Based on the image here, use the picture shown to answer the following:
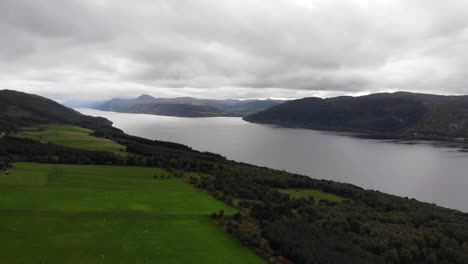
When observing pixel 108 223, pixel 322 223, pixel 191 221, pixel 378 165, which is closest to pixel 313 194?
pixel 322 223

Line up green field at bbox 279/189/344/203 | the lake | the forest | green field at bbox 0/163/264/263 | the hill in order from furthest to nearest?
the lake < green field at bbox 279/189/344/203 < the forest < the hill < green field at bbox 0/163/264/263

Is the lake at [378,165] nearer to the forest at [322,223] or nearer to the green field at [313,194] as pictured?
the green field at [313,194]

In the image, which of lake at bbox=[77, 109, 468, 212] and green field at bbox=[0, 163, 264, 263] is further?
lake at bbox=[77, 109, 468, 212]

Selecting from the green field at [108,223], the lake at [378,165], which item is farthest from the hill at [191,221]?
the lake at [378,165]

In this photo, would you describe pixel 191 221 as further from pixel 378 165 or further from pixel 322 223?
pixel 378 165

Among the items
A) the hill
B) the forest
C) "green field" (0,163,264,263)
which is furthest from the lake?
"green field" (0,163,264,263)

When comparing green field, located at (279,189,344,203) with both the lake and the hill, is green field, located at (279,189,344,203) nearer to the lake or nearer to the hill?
the hill
